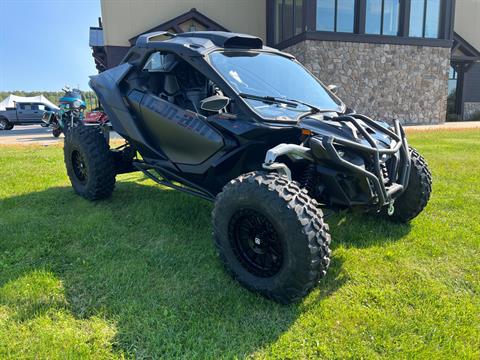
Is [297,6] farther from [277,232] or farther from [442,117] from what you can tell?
[277,232]

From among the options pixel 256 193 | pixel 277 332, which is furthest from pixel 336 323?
pixel 256 193

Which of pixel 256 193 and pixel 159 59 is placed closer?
pixel 256 193

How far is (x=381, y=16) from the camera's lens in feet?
55.3

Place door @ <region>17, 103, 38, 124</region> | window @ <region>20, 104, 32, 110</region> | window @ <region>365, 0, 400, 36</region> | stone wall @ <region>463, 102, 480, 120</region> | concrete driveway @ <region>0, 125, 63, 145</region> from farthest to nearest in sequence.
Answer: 1. window @ <region>20, 104, 32, 110</region>
2. door @ <region>17, 103, 38, 124</region>
3. stone wall @ <region>463, 102, 480, 120</region>
4. window @ <region>365, 0, 400, 36</region>
5. concrete driveway @ <region>0, 125, 63, 145</region>

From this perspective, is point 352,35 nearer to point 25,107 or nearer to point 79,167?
point 79,167

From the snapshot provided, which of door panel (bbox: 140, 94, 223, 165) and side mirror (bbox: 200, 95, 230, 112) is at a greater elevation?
side mirror (bbox: 200, 95, 230, 112)

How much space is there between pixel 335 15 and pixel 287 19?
2.68 meters

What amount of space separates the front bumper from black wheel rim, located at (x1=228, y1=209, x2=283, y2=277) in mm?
628

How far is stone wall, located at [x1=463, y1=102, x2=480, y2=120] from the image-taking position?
2323 centimetres

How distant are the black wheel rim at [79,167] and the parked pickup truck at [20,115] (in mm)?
21688

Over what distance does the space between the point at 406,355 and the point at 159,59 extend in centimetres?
338

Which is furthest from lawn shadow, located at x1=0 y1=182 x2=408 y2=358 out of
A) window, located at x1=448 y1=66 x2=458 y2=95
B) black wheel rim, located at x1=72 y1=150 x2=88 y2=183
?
window, located at x1=448 y1=66 x2=458 y2=95

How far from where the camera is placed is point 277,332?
7.36 ft

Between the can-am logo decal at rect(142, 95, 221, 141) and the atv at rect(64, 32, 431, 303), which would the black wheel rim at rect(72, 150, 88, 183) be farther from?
the can-am logo decal at rect(142, 95, 221, 141)
